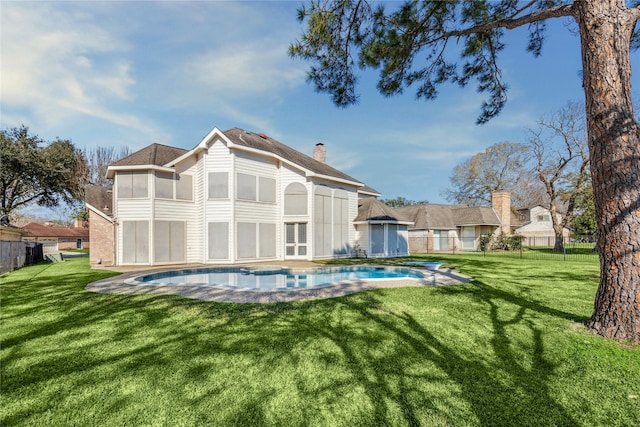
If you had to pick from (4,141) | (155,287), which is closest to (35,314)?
(155,287)

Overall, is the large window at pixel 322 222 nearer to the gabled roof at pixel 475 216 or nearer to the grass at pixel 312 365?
the grass at pixel 312 365

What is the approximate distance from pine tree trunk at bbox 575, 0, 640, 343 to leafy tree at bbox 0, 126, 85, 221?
121ft

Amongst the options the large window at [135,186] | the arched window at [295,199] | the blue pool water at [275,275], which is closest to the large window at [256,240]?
the arched window at [295,199]

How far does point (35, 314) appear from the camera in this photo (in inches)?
237

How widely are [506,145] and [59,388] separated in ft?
149

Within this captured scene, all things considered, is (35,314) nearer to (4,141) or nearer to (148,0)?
(148,0)

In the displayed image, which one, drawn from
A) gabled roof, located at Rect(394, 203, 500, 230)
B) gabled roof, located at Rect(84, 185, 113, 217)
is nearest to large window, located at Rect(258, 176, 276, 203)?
gabled roof, located at Rect(84, 185, 113, 217)

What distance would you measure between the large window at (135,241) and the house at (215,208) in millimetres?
50

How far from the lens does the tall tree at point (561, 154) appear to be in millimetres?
26484

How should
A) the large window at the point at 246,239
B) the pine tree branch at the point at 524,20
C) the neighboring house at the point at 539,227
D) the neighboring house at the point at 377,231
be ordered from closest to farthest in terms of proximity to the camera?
1. the pine tree branch at the point at 524,20
2. the large window at the point at 246,239
3. the neighboring house at the point at 377,231
4. the neighboring house at the point at 539,227

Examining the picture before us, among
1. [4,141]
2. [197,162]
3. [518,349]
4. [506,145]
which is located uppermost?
[506,145]

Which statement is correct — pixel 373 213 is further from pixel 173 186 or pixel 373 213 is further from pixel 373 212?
pixel 173 186

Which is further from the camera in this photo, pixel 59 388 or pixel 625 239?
pixel 625 239

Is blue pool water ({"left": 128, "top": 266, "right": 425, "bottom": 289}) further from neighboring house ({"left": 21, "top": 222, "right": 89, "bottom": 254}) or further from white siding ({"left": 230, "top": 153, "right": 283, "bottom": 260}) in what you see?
neighboring house ({"left": 21, "top": 222, "right": 89, "bottom": 254})
